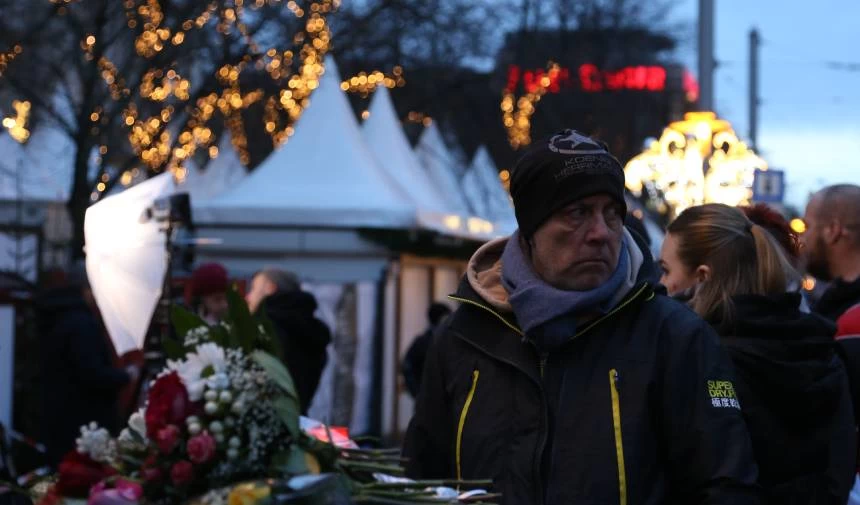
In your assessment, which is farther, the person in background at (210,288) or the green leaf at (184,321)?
the person in background at (210,288)

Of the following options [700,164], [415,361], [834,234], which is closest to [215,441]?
[834,234]

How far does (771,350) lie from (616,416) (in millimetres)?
927

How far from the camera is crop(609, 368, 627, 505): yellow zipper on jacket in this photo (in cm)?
314

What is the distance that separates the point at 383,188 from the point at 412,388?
3327mm

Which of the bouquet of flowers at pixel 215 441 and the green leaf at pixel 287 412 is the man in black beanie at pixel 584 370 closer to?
the bouquet of flowers at pixel 215 441

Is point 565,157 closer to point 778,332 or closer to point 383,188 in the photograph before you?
point 778,332

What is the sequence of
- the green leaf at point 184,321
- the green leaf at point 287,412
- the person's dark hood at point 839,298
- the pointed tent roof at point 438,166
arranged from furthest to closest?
the pointed tent roof at point 438,166 < the person's dark hood at point 839,298 < the green leaf at point 184,321 < the green leaf at point 287,412

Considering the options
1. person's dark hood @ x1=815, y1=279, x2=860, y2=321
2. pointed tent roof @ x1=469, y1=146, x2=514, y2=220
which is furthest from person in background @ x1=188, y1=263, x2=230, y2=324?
pointed tent roof @ x1=469, y1=146, x2=514, y2=220

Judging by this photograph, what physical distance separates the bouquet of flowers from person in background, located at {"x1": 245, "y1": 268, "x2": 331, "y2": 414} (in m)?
5.20

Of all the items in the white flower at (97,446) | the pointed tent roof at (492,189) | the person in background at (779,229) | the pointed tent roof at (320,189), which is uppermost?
the pointed tent roof at (492,189)

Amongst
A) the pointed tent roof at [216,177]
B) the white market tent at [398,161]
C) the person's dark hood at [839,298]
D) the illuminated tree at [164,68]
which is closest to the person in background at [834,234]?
the person's dark hood at [839,298]

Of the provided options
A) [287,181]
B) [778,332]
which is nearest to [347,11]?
[287,181]

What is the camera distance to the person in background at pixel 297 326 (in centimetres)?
794

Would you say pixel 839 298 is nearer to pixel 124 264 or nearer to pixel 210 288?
pixel 124 264
